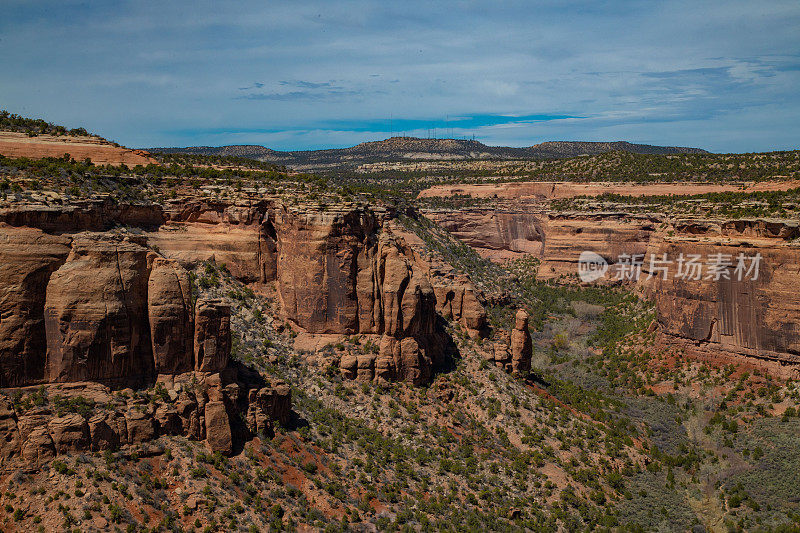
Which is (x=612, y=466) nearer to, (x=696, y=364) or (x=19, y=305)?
(x=696, y=364)

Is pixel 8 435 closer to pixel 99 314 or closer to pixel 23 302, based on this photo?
pixel 23 302

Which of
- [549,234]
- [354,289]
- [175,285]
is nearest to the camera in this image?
[175,285]

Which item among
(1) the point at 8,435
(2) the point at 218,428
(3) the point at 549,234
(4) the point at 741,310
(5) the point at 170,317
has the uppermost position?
(3) the point at 549,234

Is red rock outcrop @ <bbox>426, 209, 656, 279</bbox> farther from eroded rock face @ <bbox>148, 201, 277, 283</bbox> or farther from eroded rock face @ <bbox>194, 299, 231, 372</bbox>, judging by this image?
eroded rock face @ <bbox>194, 299, 231, 372</bbox>

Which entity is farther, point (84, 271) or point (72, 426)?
point (84, 271)

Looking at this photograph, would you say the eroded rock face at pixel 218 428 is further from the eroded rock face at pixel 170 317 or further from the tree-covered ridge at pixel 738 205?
the tree-covered ridge at pixel 738 205

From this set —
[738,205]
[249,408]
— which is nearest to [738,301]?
[738,205]

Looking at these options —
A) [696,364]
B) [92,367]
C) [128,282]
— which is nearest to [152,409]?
[92,367]
